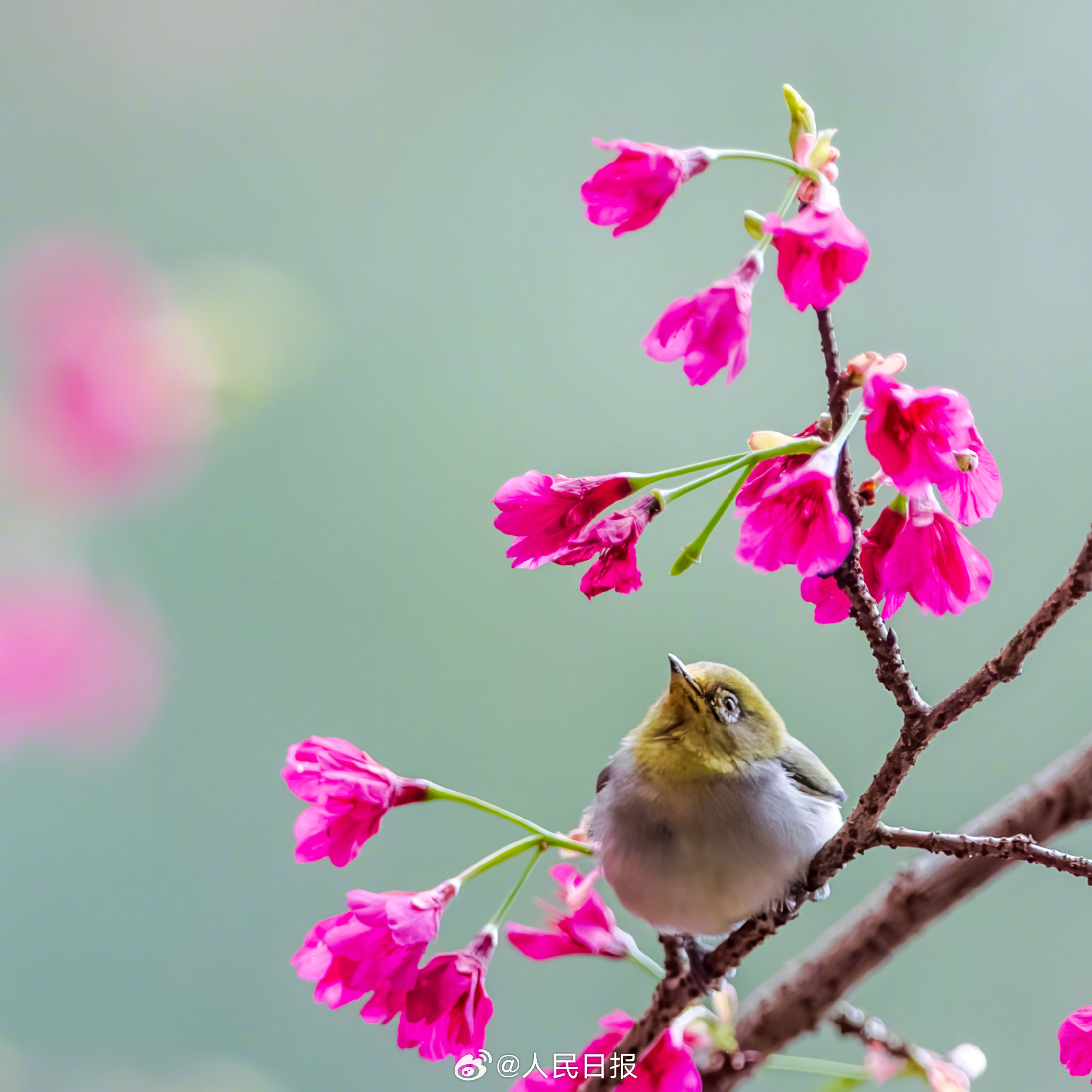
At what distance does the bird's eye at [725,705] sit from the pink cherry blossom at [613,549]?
226 millimetres

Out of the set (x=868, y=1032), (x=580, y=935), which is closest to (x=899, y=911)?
(x=868, y=1032)

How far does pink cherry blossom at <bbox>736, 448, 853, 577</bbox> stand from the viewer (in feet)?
1.06

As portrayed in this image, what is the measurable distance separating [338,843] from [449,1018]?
9cm

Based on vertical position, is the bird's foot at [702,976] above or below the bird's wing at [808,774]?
below

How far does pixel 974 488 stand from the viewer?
0.37 meters

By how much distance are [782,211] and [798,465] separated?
0.31 ft

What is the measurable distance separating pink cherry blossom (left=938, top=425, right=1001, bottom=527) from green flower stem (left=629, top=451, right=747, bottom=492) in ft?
0.25

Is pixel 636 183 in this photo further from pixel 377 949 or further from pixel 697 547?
pixel 377 949

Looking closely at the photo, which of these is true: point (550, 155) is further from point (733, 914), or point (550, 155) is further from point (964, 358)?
point (733, 914)

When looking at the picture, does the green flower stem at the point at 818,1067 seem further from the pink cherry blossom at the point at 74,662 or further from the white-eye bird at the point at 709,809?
the pink cherry blossom at the point at 74,662

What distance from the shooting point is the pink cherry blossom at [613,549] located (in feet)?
1.25

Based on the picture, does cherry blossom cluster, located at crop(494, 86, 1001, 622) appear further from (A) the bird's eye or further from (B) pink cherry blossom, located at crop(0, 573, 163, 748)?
(B) pink cherry blossom, located at crop(0, 573, 163, 748)

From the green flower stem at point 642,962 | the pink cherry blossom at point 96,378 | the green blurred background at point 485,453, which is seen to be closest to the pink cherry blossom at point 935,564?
the green flower stem at point 642,962

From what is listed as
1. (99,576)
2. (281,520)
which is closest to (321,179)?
(281,520)
